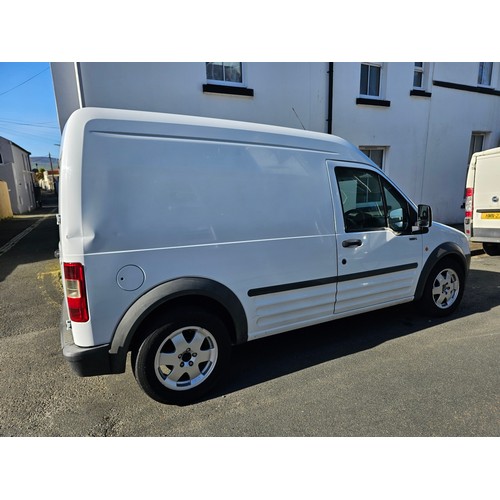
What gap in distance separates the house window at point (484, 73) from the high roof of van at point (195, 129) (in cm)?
987

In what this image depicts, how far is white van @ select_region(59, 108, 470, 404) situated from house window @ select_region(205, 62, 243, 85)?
424cm

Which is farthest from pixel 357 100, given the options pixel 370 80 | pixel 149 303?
pixel 149 303

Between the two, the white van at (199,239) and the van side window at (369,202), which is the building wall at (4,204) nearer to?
the white van at (199,239)

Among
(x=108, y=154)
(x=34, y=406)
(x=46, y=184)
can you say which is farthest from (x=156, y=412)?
(x=46, y=184)

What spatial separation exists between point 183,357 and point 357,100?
7.43 meters

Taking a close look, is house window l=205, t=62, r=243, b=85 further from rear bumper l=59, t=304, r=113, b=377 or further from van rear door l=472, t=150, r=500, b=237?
rear bumper l=59, t=304, r=113, b=377

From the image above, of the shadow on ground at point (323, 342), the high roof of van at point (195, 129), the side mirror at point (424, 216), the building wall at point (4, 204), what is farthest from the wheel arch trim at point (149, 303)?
the building wall at point (4, 204)

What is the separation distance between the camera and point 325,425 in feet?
7.21

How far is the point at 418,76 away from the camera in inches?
343

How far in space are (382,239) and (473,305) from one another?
2183 millimetres

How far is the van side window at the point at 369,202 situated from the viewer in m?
3.06

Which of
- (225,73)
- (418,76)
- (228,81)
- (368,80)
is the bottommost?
(228,81)

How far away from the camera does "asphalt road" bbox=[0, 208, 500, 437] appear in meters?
2.21

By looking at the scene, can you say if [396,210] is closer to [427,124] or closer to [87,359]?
[87,359]
